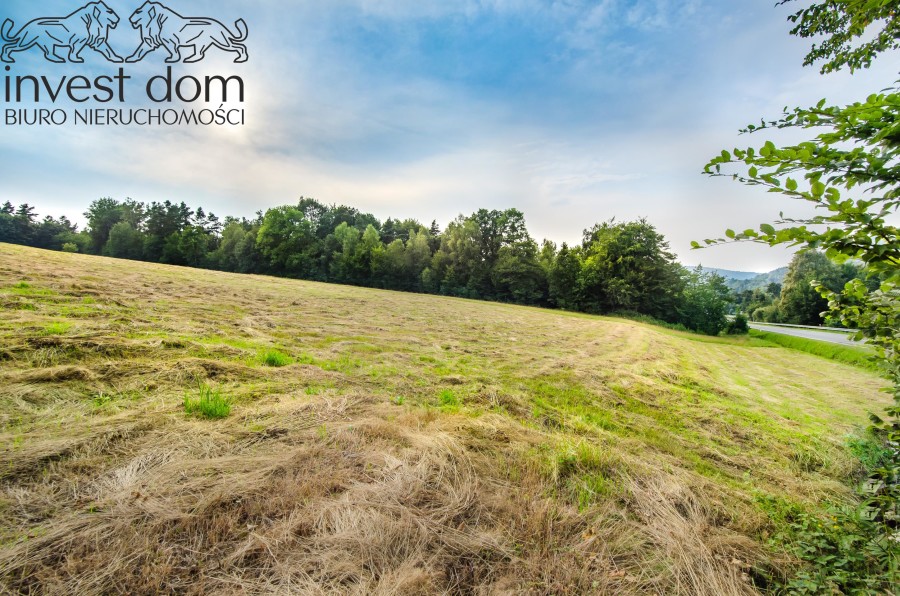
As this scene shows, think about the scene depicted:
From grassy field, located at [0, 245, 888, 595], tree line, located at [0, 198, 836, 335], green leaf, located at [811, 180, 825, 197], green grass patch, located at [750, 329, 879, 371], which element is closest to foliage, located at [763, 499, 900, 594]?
grassy field, located at [0, 245, 888, 595]

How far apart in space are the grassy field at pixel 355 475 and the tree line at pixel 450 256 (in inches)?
1251

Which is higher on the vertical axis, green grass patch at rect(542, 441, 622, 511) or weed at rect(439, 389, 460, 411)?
green grass patch at rect(542, 441, 622, 511)

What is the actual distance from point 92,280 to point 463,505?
44.7 feet

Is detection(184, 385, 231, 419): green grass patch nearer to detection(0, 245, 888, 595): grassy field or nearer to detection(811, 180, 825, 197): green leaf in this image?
detection(0, 245, 888, 595): grassy field

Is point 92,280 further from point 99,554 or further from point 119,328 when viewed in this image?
point 99,554

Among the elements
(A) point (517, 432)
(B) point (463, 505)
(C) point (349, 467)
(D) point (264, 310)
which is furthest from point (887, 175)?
(D) point (264, 310)

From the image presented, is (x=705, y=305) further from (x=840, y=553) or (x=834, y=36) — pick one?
(x=840, y=553)

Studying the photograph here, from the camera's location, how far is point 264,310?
10.7 m

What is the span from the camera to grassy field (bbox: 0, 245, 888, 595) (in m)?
1.72

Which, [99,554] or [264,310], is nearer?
[99,554]

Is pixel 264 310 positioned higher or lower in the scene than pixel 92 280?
lower

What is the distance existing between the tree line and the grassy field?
3177 centimetres

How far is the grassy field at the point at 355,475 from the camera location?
1.72 metres

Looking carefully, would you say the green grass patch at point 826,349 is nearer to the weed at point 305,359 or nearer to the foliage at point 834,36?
the foliage at point 834,36
